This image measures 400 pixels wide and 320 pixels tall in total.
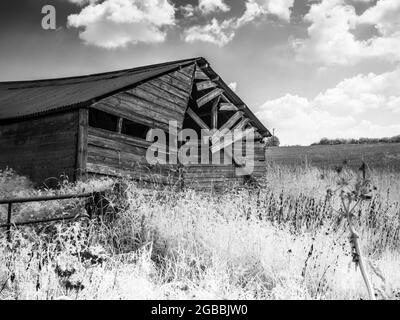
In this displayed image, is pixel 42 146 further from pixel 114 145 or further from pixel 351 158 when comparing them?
pixel 351 158

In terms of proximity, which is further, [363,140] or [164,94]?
[363,140]

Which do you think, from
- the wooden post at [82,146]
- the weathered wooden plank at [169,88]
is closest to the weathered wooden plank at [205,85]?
the weathered wooden plank at [169,88]

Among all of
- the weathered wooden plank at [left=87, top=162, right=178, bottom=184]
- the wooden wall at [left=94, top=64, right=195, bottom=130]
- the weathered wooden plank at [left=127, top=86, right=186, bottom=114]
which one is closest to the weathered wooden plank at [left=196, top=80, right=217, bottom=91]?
the wooden wall at [left=94, top=64, right=195, bottom=130]

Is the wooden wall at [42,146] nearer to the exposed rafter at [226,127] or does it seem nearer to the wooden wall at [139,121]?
the wooden wall at [139,121]

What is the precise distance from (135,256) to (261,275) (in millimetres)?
1696

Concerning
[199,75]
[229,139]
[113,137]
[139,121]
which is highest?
[199,75]

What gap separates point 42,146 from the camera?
9250 mm

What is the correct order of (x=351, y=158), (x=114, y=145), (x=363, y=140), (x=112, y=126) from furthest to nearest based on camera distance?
(x=363, y=140), (x=351, y=158), (x=112, y=126), (x=114, y=145)

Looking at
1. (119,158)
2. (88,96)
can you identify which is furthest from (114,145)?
(88,96)

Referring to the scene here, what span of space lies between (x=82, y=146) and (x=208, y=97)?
5.56m

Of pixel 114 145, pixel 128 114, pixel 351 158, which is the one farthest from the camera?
pixel 351 158

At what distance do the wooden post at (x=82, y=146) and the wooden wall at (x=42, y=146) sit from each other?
0.17m

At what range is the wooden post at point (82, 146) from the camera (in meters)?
8.24

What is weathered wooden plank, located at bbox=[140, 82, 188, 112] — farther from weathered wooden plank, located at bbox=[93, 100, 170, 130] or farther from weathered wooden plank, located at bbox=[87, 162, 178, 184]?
weathered wooden plank, located at bbox=[87, 162, 178, 184]
